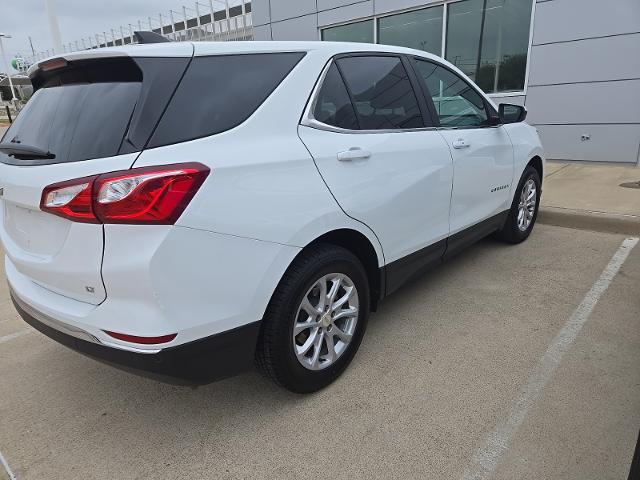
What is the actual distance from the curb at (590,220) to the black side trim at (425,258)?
1.79m

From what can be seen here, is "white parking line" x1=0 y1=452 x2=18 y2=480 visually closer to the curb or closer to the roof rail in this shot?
the roof rail

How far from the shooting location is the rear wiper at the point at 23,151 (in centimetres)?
198

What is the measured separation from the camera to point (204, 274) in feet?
5.91

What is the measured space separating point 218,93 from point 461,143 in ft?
6.32

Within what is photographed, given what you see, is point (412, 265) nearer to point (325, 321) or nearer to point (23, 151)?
point (325, 321)

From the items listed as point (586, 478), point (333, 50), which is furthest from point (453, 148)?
point (586, 478)

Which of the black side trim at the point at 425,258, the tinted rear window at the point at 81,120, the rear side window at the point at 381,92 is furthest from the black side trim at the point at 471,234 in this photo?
the tinted rear window at the point at 81,120

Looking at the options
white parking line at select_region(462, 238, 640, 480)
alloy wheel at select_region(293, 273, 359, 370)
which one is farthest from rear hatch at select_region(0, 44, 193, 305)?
white parking line at select_region(462, 238, 640, 480)

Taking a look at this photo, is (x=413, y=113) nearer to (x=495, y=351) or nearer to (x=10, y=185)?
(x=495, y=351)

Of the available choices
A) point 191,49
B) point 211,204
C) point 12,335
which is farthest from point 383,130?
point 12,335

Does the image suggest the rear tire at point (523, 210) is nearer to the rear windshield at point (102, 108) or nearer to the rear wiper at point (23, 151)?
the rear windshield at point (102, 108)

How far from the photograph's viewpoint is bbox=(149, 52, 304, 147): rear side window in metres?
→ 1.82

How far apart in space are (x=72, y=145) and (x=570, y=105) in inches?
314

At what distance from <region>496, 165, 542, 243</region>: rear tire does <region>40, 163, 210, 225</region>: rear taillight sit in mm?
3439
